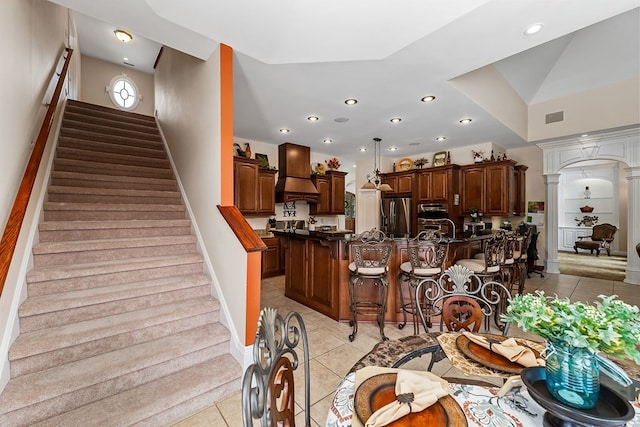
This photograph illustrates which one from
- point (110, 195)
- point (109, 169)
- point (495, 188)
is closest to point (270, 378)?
point (110, 195)

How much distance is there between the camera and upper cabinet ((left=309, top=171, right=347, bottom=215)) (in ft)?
22.5

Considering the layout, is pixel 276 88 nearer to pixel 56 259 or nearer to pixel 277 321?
pixel 56 259

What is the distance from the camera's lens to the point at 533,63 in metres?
4.63

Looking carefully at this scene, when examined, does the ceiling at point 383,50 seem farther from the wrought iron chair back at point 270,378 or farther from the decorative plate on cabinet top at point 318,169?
the wrought iron chair back at point 270,378

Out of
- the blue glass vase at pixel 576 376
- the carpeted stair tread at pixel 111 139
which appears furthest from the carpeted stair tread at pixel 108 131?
the blue glass vase at pixel 576 376

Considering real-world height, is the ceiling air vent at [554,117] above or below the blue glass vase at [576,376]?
above

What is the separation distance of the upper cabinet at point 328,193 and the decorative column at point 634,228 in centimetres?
566

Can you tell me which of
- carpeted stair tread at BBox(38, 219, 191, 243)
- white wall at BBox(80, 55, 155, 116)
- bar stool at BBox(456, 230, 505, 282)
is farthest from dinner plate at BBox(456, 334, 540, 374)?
white wall at BBox(80, 55, 155, 116)

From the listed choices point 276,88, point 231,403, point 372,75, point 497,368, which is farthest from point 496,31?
point 231,403

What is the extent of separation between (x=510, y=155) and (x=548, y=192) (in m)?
1.13

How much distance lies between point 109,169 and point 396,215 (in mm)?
5799

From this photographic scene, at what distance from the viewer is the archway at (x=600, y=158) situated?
5047 millimetres

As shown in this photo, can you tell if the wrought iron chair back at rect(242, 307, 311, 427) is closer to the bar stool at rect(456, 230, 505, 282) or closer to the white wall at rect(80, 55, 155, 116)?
the bar stool at rect(456, 230, 505, 282)

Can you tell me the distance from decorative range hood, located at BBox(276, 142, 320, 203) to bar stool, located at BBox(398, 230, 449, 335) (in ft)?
11.2
